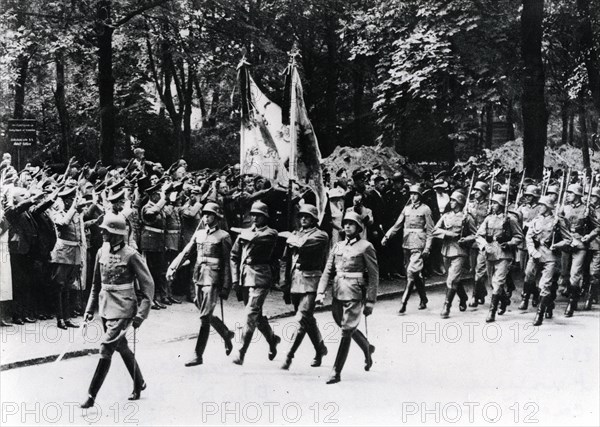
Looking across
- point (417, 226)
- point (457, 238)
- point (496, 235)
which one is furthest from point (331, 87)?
point (496, 235)

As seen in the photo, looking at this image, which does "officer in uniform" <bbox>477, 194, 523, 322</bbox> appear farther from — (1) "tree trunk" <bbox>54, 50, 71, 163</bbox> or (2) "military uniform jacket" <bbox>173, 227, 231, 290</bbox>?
(1) "tree trunk" <bbox>54, 50, 71, 163</bbox>

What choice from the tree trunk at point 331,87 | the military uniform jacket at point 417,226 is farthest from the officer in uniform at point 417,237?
the tree trunk at point 331,87

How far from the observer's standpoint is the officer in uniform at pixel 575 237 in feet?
38.1

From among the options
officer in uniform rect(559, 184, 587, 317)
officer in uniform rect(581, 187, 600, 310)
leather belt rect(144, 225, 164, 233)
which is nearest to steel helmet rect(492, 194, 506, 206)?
officer in uniform rect(559, 184, 587, 317)

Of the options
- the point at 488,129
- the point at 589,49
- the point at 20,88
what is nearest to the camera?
the point at 589,49

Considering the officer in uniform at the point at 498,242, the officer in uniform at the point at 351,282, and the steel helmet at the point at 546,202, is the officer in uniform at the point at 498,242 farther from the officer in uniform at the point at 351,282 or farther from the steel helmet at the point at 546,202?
the officer in uniform at the point at 351,282

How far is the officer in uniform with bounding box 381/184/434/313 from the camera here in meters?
12.0

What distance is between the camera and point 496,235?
11578 mm

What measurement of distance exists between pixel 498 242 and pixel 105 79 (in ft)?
27.4

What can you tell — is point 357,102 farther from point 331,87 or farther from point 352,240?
point 352,240

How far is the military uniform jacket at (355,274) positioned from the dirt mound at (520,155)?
11.5 meters

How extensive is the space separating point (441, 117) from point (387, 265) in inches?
235

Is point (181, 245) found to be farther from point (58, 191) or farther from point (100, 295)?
point (100, 295)

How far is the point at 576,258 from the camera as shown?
11734 millimetres
